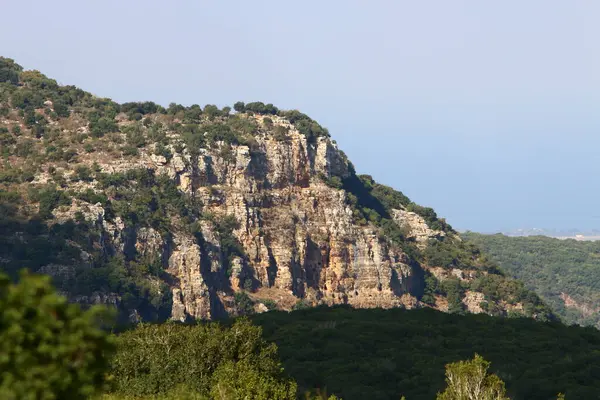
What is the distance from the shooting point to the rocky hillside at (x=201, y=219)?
346ft

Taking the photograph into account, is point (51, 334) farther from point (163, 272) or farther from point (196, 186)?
point (196, 186)

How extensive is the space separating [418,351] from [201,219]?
53398 mm

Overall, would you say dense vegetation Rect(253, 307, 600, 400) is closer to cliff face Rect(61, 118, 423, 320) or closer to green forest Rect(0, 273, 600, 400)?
green forest Rect(0, 273, 600, 400)

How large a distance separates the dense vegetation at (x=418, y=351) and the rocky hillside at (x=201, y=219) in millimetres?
24006

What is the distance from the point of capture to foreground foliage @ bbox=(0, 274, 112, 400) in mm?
14516

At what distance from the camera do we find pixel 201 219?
120000mm

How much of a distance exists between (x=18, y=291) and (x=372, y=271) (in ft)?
363

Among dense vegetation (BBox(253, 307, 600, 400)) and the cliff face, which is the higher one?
the cliff face

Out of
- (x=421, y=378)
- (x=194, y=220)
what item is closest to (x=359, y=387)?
(x=421, y=378)

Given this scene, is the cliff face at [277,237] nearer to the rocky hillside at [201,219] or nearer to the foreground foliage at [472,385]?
the rocky hillside at [201,219]

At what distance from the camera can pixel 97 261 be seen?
104 m

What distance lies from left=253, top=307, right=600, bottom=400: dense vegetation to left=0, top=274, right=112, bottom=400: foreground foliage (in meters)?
42.7

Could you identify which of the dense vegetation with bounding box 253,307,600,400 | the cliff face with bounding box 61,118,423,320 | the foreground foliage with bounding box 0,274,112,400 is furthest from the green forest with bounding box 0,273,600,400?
Result: the cliff face with bounding box 61,118,423,320

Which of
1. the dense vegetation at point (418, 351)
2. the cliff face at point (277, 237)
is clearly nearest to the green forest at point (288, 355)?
the dense vegetation at point (418, 351)
